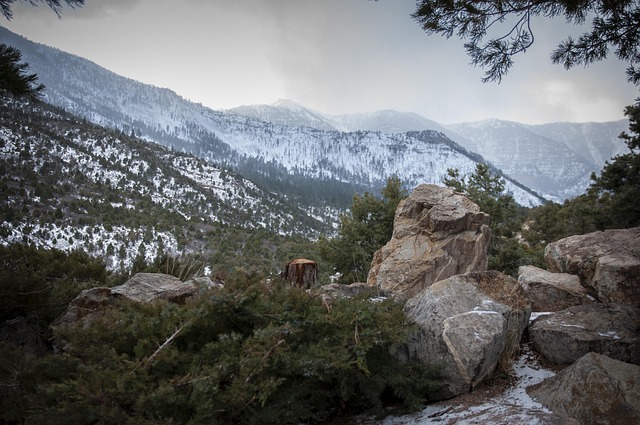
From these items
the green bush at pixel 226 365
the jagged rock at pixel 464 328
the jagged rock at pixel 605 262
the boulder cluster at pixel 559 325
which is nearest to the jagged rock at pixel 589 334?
the boulder cluster at pixel 559 325

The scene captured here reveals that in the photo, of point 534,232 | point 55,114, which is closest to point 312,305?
point 534,232

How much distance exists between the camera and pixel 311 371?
3162mm

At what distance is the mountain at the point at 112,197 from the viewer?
36.8 m

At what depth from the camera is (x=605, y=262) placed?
679cm

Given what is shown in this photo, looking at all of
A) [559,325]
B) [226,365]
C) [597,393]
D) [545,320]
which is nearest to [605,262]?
[545,320]

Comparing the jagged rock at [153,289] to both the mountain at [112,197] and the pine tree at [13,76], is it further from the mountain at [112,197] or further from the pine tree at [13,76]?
the mountain at [112,197]

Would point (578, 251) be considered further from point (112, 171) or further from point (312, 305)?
point (112, 171)

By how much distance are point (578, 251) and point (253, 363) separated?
329 inches

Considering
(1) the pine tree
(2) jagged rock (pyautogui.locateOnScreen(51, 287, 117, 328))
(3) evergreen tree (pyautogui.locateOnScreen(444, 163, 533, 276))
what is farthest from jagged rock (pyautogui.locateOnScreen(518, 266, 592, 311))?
(3) evergreen tree (pyautogui.locateOnScreen(444, 163, 533, 276))

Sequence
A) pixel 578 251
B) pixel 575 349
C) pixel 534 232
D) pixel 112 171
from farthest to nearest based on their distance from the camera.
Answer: pixel 112 171
pixel 534 232
pixel 578 251
pixel 575 349

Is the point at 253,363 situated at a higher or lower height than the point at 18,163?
lower

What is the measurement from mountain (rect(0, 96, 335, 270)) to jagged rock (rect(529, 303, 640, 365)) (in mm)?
15772

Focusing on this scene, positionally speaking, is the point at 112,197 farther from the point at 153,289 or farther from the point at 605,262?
the point at 605,262

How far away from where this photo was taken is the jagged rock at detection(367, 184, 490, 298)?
9.84 m
